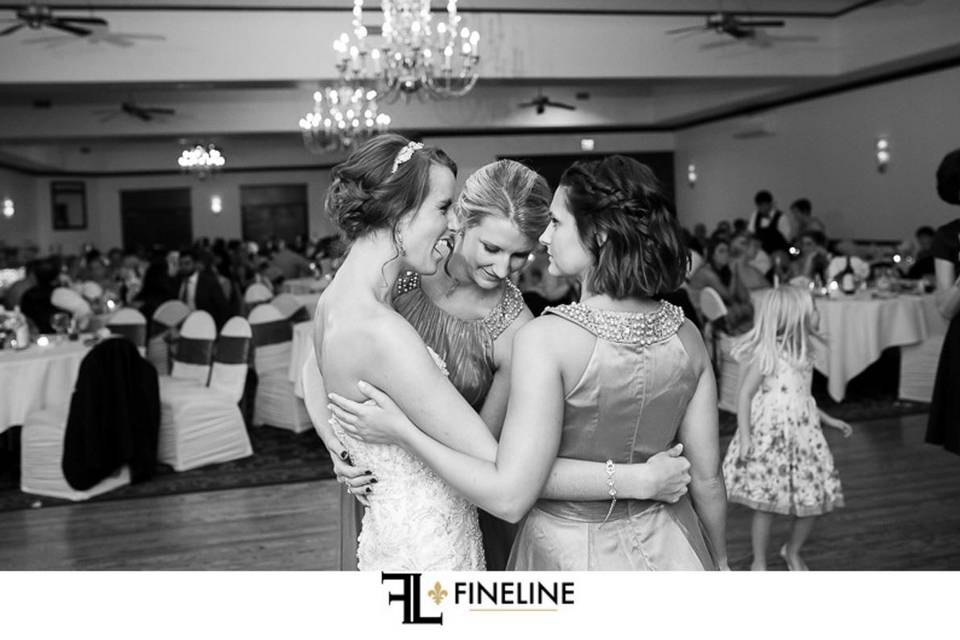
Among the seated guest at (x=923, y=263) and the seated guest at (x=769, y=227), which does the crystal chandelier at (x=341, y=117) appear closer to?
the seated guest at (x=769, y=227)

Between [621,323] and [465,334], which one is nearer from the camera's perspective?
[621,323]

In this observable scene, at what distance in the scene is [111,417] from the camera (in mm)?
5090

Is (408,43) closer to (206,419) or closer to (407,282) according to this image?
(206,419)

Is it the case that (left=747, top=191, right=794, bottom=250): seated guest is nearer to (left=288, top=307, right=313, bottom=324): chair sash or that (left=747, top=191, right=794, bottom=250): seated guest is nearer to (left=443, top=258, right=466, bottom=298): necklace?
(left=288, top=307, right=313, bottom=324): chair sash

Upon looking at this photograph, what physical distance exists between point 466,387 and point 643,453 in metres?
0.37

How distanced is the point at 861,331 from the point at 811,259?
163 centimetres

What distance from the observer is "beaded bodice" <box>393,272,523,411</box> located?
183 cm

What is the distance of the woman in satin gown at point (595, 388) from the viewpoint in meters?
1.48

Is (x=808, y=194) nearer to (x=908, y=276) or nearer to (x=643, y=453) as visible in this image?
(x=908, y=276)

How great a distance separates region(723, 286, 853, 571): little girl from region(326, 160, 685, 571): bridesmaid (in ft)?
6.15

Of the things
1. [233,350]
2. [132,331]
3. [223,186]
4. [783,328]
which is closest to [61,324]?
[132,331]

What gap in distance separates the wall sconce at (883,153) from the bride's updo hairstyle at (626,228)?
11064mm

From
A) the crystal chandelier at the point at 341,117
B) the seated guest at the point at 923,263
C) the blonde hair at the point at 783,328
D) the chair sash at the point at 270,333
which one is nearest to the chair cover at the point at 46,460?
the chair sash at the point at 270,333
